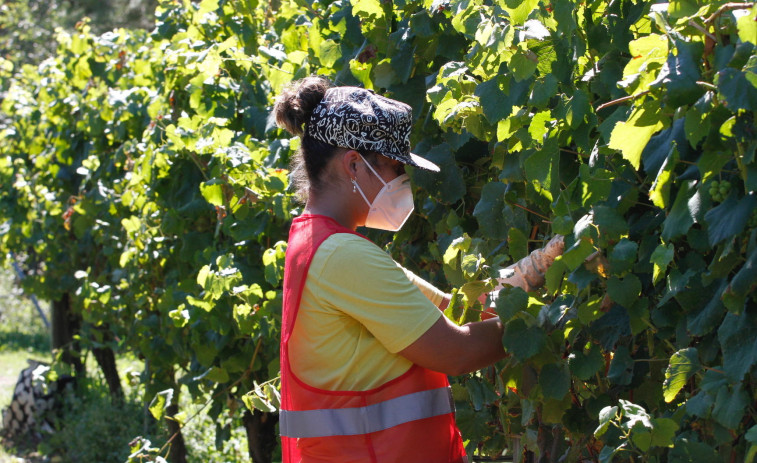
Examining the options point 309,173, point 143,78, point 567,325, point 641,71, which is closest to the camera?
point 641,71

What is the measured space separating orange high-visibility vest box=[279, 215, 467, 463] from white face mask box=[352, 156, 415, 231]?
129 millimetres

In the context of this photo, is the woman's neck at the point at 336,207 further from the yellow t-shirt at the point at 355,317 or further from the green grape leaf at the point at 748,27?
the green grape leaf at the point at 748,27

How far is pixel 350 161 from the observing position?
2029 mm

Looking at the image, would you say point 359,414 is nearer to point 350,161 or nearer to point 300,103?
point 350,161

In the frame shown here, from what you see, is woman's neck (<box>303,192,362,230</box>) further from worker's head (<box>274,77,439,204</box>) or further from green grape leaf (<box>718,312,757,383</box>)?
green grape leaf (<box>718,312,757,383</box>)

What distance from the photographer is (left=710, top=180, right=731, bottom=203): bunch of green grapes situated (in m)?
1.46

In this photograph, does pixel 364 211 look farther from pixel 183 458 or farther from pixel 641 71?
pixel 183 458

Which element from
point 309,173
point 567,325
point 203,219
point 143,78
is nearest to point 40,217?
point 143,78

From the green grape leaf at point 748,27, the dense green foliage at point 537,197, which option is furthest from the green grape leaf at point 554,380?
the green grape leaf at point 748,27

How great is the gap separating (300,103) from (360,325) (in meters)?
0.54

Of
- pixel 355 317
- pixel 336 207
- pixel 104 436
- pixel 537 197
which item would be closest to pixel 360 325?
pixel 355 317

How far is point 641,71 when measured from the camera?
1.56 m

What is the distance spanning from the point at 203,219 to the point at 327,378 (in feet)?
7.70

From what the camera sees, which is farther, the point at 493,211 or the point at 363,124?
the point at 493,211
